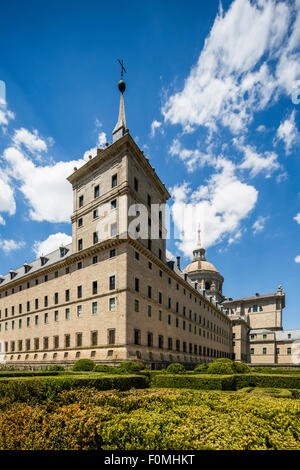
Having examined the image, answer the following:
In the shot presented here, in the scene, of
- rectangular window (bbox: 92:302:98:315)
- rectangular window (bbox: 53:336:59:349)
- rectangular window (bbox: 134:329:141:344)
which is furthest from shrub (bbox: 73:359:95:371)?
rectangular window (bbox: 53:336:59:349)

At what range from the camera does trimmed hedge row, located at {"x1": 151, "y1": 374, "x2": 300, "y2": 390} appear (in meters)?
18.2

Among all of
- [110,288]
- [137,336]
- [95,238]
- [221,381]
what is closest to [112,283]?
[110,288]

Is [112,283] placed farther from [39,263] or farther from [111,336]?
[39,263]

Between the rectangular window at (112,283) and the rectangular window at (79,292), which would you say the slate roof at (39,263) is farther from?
the rectangular window at (112,283)

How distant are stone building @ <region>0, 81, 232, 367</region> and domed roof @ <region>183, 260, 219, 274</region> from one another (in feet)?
141

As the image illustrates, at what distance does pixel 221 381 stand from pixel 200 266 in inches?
2960

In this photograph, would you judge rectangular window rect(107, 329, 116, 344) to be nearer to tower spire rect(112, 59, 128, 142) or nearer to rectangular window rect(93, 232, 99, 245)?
rectangular window rect(93, 232, 99, 245)

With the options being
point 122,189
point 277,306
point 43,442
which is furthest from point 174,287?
point 277,306

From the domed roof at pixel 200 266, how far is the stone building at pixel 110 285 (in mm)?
42971

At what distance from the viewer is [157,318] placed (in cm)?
3803

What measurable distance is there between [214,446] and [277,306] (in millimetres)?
94078

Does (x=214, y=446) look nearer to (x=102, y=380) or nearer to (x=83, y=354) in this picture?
(x=102, y=380)

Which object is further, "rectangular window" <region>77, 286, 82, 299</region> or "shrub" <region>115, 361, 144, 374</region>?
"rectangular window" <region>77, 286, 82, 299</region>

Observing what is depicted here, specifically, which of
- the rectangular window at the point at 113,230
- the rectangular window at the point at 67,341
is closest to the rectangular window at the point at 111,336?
the rectangular window at the point at 67,341
